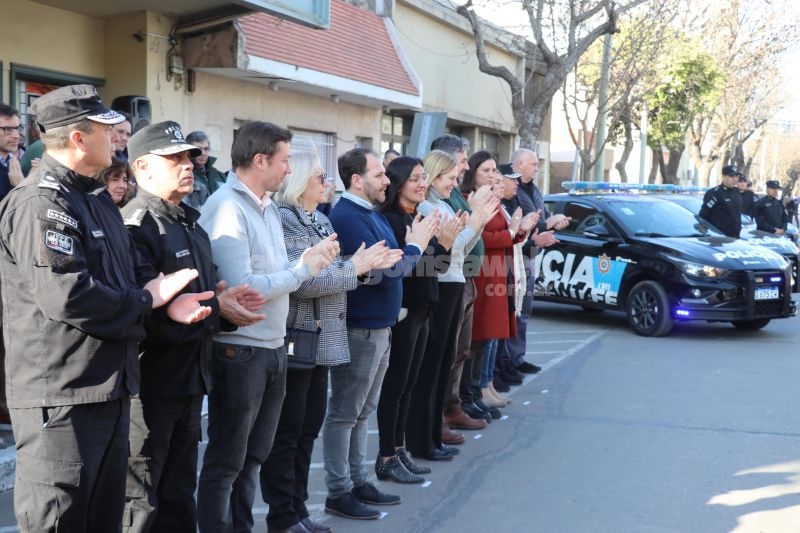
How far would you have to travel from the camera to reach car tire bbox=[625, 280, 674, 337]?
11602 millimetres

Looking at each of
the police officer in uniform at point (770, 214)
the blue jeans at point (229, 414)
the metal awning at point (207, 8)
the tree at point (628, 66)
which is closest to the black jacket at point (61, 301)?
the blue jeans at point (229, 414)

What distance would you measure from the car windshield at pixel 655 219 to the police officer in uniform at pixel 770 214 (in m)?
5.12

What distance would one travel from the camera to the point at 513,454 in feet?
21.6

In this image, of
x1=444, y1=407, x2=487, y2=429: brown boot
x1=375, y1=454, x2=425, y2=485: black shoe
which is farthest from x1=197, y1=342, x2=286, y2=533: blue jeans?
x1=444, y1=407, x2=487, y2=429: brown boot

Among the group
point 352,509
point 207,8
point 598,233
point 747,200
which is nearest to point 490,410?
point 352,509

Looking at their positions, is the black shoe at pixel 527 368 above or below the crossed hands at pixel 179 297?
below

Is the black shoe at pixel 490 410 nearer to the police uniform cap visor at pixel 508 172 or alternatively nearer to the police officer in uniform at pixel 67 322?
the police uniform cap visor at pixel 508 172

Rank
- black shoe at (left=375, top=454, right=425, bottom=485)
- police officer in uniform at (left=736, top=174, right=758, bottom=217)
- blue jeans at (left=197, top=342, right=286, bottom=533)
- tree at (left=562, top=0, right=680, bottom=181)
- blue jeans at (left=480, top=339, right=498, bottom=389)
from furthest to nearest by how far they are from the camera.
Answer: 1. tree at (left=562, top=0, right=680, bottom=181)
2. police officer in uniform at (left=736, top=174, right=758, bottom=217)
3. blue jeans at (left=480, top=339, right=498, bottom=389)
4. black shoe at (left=375, top=454, right=425, bottom=485)
5. blue jeans at (left=197, top=342, right=286, bottom=533)

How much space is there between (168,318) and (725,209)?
1200 centimetres

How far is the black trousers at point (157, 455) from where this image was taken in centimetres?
374

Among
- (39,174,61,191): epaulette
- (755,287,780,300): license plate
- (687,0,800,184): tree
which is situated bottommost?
(755,287,780,300): license plate

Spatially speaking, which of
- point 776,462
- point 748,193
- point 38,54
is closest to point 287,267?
point 776,462

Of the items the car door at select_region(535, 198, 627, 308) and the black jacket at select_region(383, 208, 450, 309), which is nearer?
the black jacket at select_region(383, 208, 450, 309)

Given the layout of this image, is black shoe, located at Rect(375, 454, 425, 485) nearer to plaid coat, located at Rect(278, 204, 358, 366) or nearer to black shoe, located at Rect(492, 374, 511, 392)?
plaid coat, located at Rect(278, 204, 358, 366)
